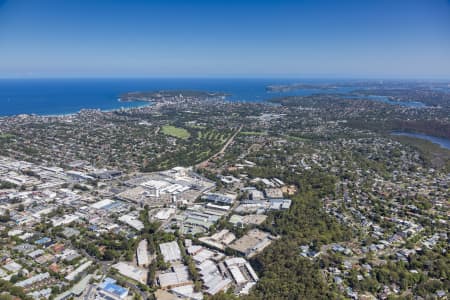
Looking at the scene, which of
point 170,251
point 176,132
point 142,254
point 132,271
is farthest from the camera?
point 176,132

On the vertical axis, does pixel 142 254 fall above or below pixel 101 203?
below

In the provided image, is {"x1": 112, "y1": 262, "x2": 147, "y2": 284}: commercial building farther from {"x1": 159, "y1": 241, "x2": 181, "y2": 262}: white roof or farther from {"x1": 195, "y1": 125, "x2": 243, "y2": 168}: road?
{"x1": 195, "y1": 125, "x2": 243, "y2": 168}: road

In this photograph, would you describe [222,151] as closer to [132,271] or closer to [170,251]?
[170,251]

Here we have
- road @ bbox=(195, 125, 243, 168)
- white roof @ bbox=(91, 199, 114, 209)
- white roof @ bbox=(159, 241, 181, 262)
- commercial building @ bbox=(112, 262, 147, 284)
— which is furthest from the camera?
road @ bbox=(195, 125, 243, 168)

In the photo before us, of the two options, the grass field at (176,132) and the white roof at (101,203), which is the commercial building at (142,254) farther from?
the grass field at (176,132)

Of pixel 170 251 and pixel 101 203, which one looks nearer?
pixel 170 251

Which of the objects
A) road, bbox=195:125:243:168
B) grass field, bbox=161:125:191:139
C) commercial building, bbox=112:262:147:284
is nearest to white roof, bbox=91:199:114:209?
commercial building, bbox=112:262:147:284

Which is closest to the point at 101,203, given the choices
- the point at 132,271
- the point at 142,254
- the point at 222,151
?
the point at 142,254

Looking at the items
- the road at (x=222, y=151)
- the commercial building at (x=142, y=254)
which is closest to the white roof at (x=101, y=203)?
the commercial building at (x=142, y=254)
